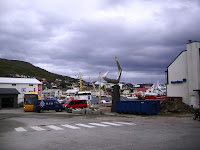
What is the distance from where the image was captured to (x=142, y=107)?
2742cm

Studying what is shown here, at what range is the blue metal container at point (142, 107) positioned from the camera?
88.7 feet

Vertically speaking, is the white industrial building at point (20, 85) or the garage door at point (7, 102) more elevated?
the white industrial building at point (20, 85)

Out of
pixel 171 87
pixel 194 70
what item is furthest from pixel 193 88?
Answer: pixel 171 87

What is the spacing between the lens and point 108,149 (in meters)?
9.13

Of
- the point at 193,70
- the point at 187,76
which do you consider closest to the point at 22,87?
the point at 187,76

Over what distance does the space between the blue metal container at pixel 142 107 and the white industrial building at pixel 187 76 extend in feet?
27.4

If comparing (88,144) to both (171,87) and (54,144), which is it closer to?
(54,144)

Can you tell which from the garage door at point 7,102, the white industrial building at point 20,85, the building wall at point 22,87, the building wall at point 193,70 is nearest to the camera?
the building wall at point 193,70

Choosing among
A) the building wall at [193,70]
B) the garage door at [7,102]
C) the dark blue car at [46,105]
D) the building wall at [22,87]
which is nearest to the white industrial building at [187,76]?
the building wall at [193,70]

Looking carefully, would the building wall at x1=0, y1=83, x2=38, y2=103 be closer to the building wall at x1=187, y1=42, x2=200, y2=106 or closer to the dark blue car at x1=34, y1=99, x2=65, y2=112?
the dark blue car at x1=34, y1=99, x2=65, y2=112

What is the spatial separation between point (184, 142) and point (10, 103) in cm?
5175

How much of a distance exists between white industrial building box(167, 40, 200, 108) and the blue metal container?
8345 mm

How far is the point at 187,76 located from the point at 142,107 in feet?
37.2

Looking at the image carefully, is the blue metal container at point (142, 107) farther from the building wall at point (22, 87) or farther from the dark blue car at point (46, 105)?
the building wall at point (22, 87)
